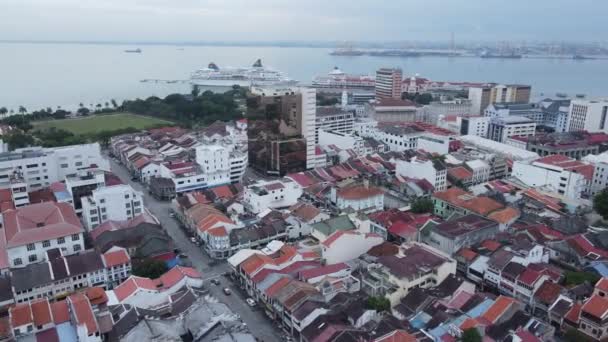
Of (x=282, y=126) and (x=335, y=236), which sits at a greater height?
(x=282, y=126)

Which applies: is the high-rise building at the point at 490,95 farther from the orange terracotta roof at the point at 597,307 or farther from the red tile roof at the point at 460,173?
the orange terracotta roof at the point at 597,307

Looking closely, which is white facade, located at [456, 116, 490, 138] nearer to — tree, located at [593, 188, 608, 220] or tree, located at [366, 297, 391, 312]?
tree, located at [593, 188, 608, 220]

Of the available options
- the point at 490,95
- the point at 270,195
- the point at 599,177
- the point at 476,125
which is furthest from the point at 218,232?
the point at 490,95

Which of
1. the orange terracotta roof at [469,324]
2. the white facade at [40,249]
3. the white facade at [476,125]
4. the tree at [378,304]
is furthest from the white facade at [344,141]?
the orange terracotta roof at [469,324]

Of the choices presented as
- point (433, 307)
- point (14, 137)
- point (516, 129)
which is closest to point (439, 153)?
point (516, 129)

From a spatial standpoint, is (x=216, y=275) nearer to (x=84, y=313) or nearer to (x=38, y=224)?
(x=84, y=313)

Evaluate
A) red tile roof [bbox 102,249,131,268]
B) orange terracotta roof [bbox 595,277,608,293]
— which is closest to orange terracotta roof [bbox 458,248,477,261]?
orange terracotta roof [bbox 595,277,608,293]

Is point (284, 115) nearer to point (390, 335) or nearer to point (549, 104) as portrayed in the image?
point (390, 335)
